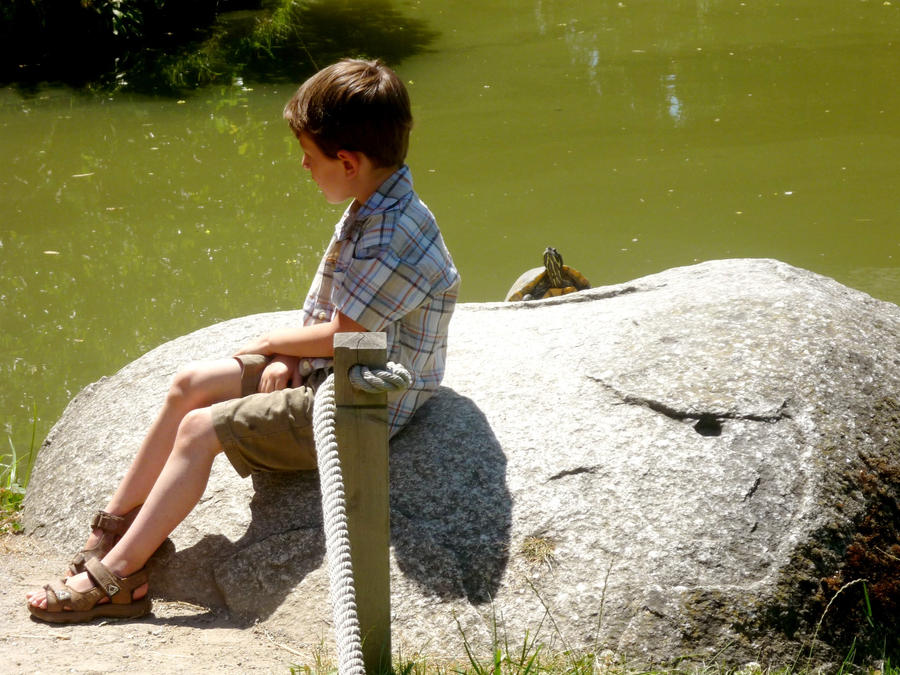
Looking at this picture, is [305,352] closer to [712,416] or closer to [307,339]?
[307,339]

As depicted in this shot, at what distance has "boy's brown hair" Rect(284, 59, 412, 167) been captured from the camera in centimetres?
261

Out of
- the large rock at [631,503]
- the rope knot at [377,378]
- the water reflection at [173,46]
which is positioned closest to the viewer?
the rope knot at [377,378]

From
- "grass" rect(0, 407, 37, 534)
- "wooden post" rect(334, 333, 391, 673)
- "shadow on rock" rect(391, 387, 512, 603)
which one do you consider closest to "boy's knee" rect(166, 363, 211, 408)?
"shadow on rock" rect(391, 387, 512, 603)

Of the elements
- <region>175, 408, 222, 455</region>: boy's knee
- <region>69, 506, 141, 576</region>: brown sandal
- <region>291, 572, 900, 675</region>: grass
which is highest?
<region>175, 408, 222, 455</region>: boy's knee

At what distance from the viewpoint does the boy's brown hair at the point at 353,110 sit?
261 centimetres

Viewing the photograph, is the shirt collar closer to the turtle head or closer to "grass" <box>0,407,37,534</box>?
"grass" <box>0,407,37,534</box>

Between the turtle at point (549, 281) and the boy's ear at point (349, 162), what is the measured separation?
10.6 feet

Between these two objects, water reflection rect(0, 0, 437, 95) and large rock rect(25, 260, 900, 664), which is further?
water reflection rect(0, 0, 437, 95)

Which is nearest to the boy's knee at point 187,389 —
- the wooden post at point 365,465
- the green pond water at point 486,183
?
the wooden post at point 365,465

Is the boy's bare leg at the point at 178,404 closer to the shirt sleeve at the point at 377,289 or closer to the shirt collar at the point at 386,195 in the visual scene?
the shirt sleeve at the point at 377,289

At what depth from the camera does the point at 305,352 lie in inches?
109

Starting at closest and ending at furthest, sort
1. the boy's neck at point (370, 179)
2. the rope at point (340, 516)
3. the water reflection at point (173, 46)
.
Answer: the rope at point (340, 516), the boy's neck at point (370, 179), the water reflection at point (173, 46)

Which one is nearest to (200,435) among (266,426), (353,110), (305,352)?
(266,426)

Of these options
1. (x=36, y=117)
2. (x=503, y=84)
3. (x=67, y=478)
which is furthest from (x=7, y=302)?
(x=503, y=84)
